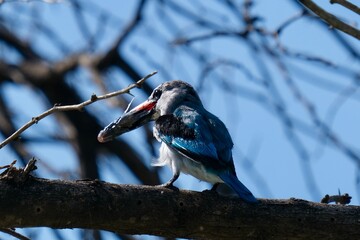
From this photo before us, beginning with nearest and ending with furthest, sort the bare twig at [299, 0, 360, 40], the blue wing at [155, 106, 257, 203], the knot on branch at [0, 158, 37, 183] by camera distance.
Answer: the knot on branch at [0, 158, 37, 183], the bare twig at [299, 0, 360, 40], the blue wing at [155, 106, 257, 203]

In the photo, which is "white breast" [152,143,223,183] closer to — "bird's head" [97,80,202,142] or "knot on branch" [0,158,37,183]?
"bird's head" [97,80,202,142]

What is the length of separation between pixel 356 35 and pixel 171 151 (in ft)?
4.70

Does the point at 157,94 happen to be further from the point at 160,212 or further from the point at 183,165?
the point at 160,212

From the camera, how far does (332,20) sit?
3559 millimetres

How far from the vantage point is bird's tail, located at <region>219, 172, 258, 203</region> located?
147 inches

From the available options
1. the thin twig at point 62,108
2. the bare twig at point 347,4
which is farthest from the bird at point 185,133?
the bare twig at point 347,4

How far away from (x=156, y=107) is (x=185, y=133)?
2.06 feet

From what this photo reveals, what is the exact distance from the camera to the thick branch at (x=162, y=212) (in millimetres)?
3342

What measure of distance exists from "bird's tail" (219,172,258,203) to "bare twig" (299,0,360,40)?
743mm

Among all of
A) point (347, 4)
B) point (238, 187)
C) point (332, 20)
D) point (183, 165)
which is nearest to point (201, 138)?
point (183, 165)

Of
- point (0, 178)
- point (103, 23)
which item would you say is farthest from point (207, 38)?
point (0, 178)

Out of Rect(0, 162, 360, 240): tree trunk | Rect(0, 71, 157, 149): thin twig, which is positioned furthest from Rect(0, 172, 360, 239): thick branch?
Rect(0, 71, 157, 149): thin twig

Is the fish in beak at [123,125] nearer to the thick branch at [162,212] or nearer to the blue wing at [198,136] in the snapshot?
the blue wing at [198,136]

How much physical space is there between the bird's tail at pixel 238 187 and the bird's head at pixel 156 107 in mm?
775
